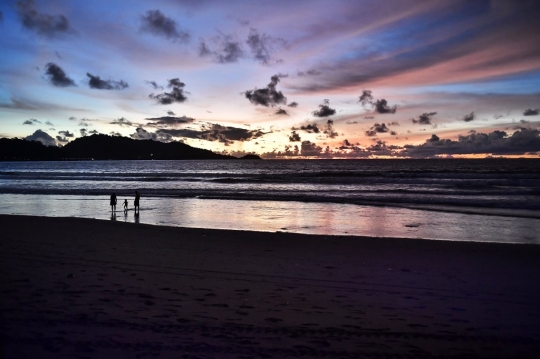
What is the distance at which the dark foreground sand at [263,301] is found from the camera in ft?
Result: 15.4

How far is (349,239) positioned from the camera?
1301 centimetres

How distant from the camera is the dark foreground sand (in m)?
4.70

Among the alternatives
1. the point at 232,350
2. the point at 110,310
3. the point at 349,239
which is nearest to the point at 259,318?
the point at 232,350

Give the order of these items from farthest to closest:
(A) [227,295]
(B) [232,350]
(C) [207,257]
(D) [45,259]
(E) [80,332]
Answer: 1. (C) [207,257]
2. (D) [45,259]
3. (A) [227,295]
4. (E) [80,332]
5. (B) [232,350]

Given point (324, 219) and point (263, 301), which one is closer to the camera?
point (263, 301)

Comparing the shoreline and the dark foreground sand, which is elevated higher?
the dark foreground sand

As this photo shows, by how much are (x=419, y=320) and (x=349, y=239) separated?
7325mm

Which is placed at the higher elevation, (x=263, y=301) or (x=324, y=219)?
(x=263, y=301)

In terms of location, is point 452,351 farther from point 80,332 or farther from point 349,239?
point 349,239

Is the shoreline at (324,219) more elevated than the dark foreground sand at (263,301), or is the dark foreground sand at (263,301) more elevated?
the dark foreground sand at (263,301)

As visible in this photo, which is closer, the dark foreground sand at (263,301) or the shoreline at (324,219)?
the dark foreground sand at (263,301)

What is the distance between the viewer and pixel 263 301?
6359 millimetres

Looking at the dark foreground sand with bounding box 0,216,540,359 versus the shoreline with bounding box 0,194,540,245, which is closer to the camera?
the dark foreground sand with bounding box 0,216,540,359

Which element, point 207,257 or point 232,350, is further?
point 207,257
